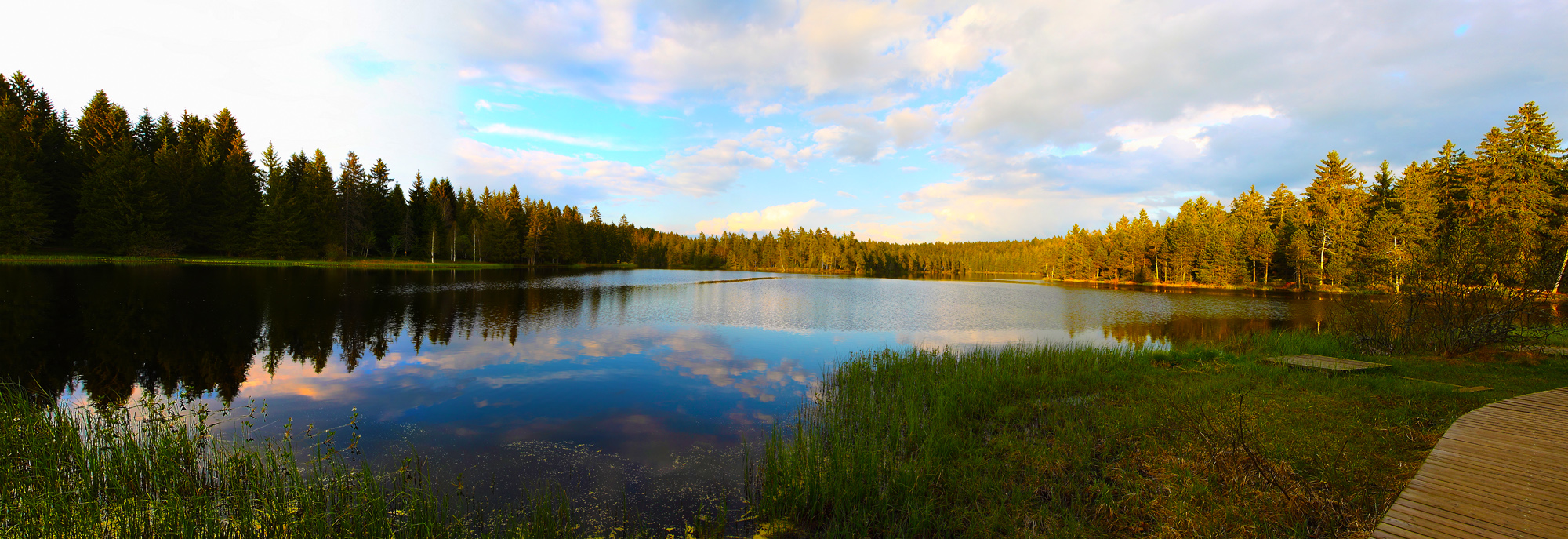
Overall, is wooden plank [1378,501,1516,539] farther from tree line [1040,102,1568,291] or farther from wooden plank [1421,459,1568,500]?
tree line [1040,102,1568,291]

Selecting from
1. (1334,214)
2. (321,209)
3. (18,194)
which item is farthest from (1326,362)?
(321,209)

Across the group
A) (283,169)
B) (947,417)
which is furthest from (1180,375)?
(283,169)

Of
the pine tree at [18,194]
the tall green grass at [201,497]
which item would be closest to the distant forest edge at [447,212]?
the pine tree at [18,194]

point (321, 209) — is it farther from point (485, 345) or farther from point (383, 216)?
point (485, 345)

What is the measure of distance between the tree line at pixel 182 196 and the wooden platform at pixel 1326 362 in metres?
72.1

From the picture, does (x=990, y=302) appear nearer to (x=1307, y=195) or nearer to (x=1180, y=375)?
(x=1180, y=375)

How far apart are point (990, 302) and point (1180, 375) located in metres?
29.0

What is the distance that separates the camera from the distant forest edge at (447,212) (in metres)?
36.4

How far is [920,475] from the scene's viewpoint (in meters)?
6.55

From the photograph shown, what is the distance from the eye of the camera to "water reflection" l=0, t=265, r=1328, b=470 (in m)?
9.77

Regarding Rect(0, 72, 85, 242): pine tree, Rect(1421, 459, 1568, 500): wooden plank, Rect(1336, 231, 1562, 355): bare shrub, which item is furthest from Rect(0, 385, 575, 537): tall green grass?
Rect(0, 72, 85, 242): pine tree

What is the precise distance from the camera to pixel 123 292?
77.8ft

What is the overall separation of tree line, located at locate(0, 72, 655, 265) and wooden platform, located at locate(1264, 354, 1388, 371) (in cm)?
7214

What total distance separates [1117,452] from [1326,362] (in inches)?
325
